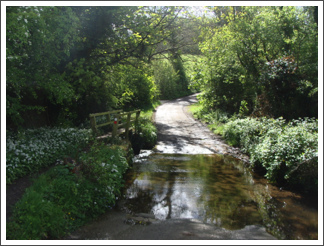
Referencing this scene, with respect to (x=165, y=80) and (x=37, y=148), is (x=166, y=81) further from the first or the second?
(x=37, y=148)

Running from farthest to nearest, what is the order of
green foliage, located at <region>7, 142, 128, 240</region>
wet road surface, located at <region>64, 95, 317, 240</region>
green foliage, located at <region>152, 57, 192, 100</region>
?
green foliage, located at <region>152, 57, 192, 100</region>
wet road surface, located at <region>64, 95, 317, 240</region>
green foliage, located at <region>7, 142, 128, 240</region>

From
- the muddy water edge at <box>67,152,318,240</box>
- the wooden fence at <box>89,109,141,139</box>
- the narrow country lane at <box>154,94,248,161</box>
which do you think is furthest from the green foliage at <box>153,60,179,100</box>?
the muddy water edge at <box>67,152,318,240</box>

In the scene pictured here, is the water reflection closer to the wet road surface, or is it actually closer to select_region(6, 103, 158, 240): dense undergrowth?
the wet road surface

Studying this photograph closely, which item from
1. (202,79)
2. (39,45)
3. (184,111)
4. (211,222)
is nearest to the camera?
(211,222)

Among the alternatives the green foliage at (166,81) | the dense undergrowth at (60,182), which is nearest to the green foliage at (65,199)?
the dense undergrowth at (60,182)

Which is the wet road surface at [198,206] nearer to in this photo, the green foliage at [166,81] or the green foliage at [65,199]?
the green foliage at [65,199]

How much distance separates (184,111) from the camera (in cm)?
2231

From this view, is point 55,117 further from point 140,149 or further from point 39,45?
point 39,45

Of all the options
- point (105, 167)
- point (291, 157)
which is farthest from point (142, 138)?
point (291, 157)

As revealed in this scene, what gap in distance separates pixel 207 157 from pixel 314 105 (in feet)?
19.7

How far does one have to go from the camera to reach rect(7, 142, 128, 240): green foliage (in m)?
3.87

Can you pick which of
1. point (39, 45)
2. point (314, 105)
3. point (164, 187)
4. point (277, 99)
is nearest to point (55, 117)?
point (39, 45)

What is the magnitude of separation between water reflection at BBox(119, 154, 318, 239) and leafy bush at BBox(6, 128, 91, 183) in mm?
1918

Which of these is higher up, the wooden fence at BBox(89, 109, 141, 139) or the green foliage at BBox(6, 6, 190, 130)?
the green foliage at BBox(6, 6, 190, 130)
